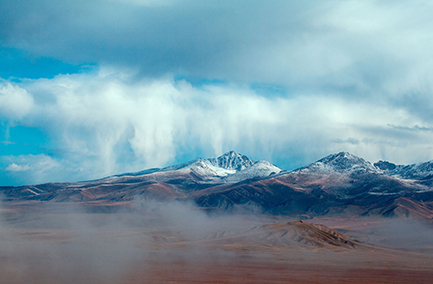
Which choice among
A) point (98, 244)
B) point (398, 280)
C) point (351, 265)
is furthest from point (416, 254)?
point (98, 244)

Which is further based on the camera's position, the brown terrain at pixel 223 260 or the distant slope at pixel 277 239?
the distant slope at pixel 277 239

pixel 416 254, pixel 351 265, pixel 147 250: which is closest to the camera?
pixel 351 265

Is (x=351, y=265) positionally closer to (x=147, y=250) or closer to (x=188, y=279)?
(x=188, y=279)

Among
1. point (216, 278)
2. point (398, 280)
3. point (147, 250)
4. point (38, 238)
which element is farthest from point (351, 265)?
point (38, 238)

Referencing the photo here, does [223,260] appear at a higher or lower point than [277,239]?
lower

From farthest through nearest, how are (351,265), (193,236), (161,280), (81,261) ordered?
(193,236)
(351,265)
(81,261)
(161,280)

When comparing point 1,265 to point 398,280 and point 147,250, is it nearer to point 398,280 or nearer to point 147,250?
point 147,250

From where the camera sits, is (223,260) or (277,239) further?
(277,239)

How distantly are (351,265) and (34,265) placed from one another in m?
93.5

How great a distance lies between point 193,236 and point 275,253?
65641 millimetres

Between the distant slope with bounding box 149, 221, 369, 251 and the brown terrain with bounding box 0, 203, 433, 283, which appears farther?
the distant slope with bounding box 149, 221, 369, 251

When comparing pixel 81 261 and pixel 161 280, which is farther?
pixel 81 261

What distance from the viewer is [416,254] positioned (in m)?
164

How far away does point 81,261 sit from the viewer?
110m
